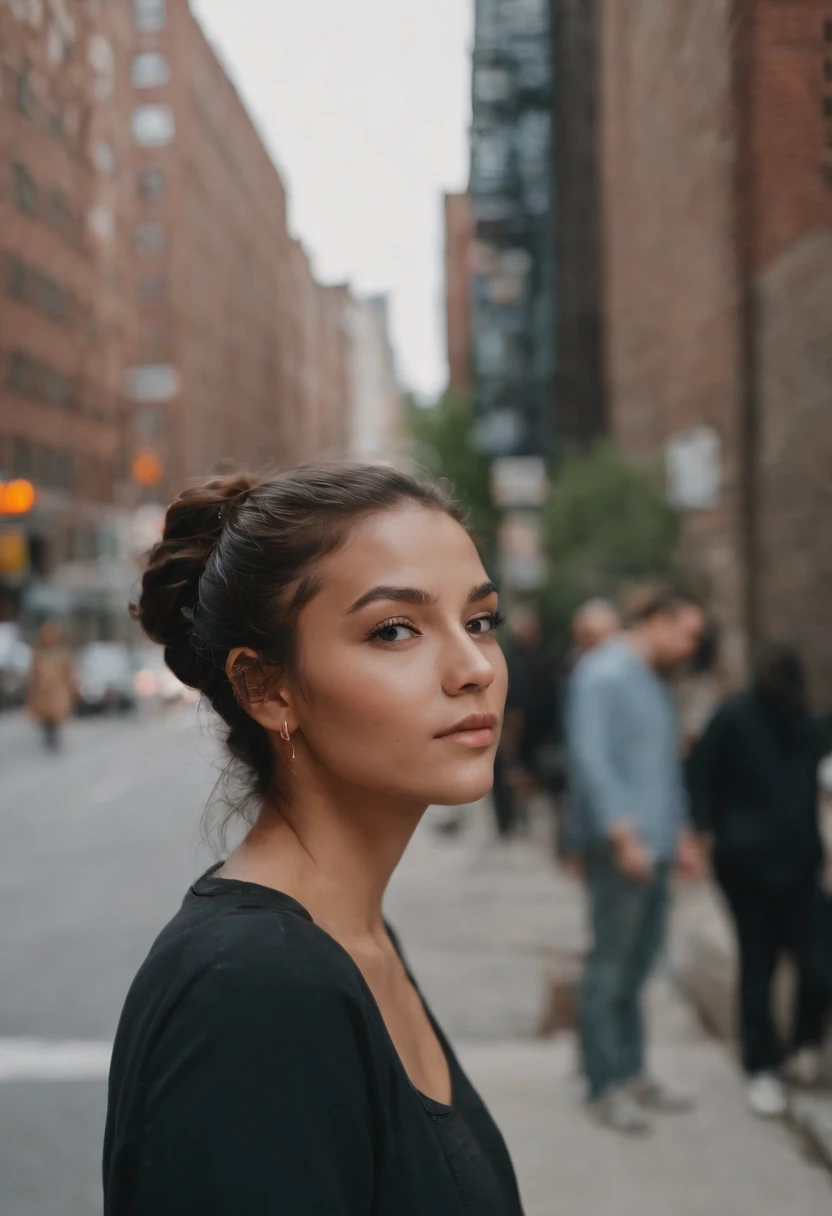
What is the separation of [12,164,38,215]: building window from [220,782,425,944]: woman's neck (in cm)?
161

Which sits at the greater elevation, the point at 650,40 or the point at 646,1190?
the point at 650,40

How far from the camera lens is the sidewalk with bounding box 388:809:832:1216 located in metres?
3.67

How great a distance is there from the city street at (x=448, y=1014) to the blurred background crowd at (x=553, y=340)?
0.05m

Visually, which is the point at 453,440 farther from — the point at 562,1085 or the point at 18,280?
the point at 18,280

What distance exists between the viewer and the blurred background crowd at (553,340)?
2.52 metres

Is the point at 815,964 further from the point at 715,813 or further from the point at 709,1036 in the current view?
the point at 709,1036

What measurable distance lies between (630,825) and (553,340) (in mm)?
23557

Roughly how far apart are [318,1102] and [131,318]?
10.6ft

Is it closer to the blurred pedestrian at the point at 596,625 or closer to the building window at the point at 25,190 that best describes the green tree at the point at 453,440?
the blurred pedestrian at the point at 596,625

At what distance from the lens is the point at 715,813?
4598mm

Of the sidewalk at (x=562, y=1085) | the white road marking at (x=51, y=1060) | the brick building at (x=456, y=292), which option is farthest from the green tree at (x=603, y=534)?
the brick building at (x=456, y=292)

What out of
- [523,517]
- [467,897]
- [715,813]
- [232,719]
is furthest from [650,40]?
[523,517]

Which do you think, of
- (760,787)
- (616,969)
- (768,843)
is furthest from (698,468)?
(616,969)

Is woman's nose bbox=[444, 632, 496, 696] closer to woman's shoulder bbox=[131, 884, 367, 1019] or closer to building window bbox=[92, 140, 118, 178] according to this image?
woman's shoulder bbox=[131, 884, 367, 1019]
